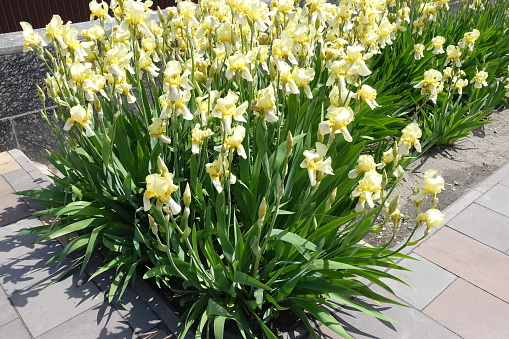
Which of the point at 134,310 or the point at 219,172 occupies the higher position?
the point at 219,172

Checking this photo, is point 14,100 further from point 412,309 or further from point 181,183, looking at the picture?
point 412,309

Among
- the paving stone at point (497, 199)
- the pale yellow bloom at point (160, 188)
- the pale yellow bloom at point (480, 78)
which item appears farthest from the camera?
the pale yellow bloom at point (480, 78)

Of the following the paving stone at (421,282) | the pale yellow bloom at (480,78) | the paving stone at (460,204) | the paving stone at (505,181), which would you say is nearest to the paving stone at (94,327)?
the paving stone at (421,282)

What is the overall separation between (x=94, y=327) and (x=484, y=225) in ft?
8.01

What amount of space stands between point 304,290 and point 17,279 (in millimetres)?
1495

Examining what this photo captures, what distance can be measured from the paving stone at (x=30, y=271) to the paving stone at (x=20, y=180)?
0.77 meters

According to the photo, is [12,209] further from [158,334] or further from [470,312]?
[470,312]

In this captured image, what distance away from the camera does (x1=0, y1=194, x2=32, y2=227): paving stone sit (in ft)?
9.53

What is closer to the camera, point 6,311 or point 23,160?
point 6,311

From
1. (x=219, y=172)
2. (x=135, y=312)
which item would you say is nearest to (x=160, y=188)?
(x=219, y=172)

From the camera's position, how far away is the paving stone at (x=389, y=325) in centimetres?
218

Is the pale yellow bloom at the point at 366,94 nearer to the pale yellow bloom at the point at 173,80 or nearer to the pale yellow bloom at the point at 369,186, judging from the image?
the pale yellow bloom at the point at 369,186

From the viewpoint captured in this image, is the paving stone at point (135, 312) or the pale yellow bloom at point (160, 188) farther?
the paving stone at point (135, 312)

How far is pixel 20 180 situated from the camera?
3312 millimetres
